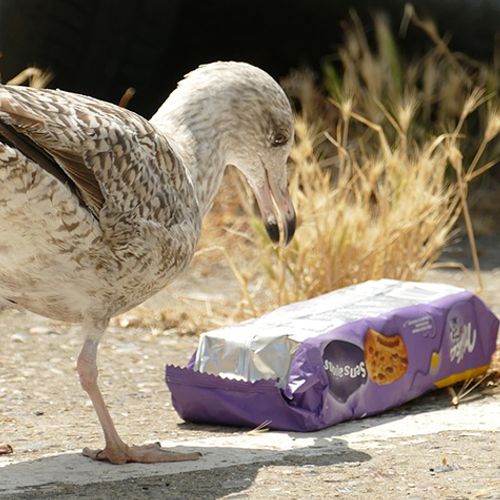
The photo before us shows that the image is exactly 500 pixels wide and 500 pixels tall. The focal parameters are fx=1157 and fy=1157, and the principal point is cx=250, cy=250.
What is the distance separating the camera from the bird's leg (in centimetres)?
386

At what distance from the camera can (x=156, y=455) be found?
12.7 ft

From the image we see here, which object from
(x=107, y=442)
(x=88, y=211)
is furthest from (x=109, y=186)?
(x=107, y=442)

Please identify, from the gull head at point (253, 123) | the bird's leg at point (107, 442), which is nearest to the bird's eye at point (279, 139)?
the gull head at point (253, 123)

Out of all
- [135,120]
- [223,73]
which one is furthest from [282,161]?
[135,120]

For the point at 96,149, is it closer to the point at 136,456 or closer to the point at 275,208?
the point at 136,456

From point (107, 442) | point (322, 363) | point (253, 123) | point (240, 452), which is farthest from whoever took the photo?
point (253, 123)

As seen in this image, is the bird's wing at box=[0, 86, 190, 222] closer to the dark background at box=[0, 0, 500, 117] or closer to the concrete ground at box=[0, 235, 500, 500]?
the concrete ground at box=[0, 235, 500, 500]

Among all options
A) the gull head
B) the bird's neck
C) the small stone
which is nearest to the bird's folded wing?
the bird's neck

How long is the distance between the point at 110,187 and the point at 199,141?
0.70m

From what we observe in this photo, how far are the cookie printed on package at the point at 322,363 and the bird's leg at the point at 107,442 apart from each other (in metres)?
0.41

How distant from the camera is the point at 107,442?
386 centimetres

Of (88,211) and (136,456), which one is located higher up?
(88,211)

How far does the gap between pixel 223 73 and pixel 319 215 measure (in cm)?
136

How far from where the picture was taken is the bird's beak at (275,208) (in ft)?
15.0
